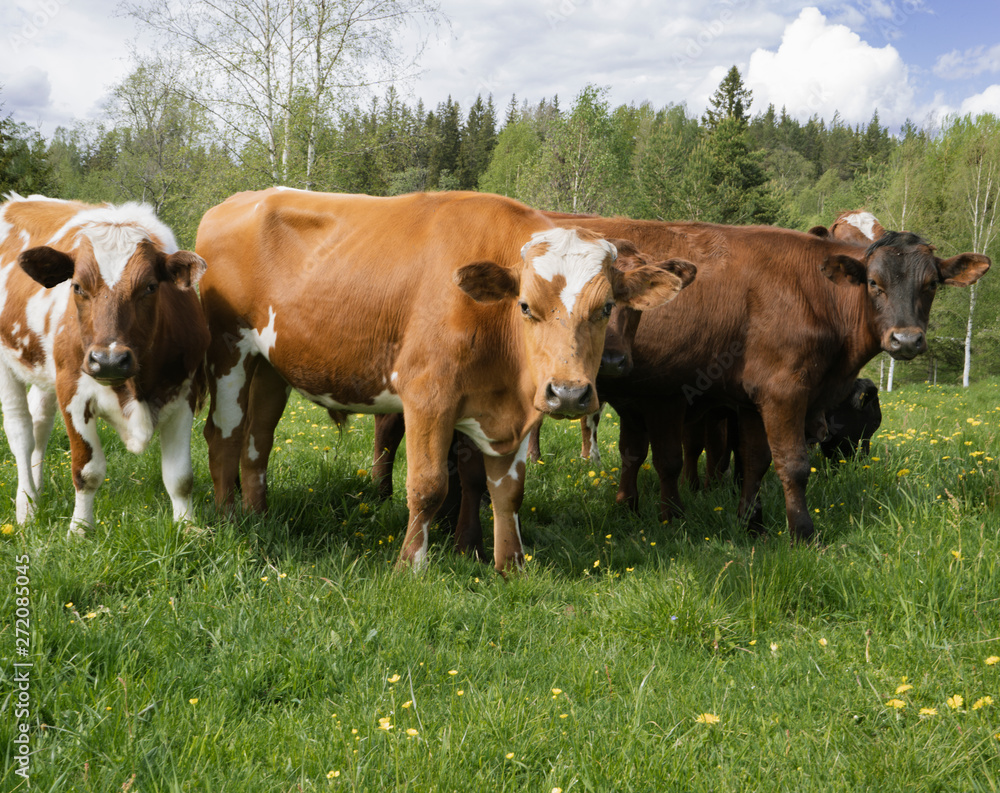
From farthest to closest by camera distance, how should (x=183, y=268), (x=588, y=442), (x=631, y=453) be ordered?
(x=588, y=442) → (x=631, y=453) → (x=183, y=268)

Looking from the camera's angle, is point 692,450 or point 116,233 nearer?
point 116,233

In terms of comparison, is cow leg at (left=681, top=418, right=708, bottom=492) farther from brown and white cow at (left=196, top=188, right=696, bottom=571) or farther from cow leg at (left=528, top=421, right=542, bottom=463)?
brown and white cow at (left=196, top=188, right=696, bottom=571)

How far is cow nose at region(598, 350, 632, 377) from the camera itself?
4809mm

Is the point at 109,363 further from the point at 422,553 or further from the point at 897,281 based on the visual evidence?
the point at 897,281

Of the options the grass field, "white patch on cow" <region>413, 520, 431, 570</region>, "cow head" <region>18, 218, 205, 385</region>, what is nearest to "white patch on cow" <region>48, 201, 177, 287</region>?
"cow head" <region>18, 218, 205, 385</region>

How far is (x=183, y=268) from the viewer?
15.3 feet

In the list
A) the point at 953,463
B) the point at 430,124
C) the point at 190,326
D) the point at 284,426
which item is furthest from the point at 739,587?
the point at 430,124

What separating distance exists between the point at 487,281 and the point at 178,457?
7.92 ft

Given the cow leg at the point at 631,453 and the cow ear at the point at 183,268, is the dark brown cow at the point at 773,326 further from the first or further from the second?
the cow ear at the point at 183,268

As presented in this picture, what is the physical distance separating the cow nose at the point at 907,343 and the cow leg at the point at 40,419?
611 cm

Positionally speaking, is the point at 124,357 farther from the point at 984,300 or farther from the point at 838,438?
the point at 984,300

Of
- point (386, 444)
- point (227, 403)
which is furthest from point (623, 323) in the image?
point (227, 403)

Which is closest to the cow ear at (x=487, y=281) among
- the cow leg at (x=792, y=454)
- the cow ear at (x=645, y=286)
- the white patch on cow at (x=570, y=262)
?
the white patch on cow at (x=570, y=262)

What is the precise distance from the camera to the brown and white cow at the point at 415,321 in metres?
4.19
